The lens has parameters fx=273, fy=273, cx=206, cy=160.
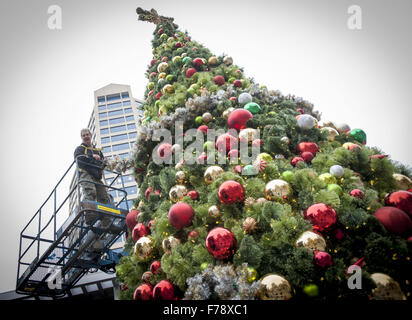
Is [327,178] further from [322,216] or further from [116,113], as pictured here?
[116,113]

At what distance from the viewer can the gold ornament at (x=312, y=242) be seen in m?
2.28

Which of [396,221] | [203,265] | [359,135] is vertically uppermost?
[359,135]

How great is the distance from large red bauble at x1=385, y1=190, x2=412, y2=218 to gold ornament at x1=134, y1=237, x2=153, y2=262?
2.58m

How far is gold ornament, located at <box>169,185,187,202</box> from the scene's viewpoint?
3443 millimetres

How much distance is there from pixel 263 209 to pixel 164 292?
127 centimetres

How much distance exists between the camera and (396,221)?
7.66ft

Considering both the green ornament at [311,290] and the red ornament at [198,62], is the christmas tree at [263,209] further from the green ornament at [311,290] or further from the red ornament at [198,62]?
the red ornament at [198,62]

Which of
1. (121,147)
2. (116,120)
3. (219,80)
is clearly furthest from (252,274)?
(116,120)

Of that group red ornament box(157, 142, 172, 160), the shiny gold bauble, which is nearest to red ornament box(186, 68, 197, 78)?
red ornament box(157, 142, 172, 160)

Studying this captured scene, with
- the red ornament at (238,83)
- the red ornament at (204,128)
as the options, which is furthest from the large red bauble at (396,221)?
the red ornament at (238,83)

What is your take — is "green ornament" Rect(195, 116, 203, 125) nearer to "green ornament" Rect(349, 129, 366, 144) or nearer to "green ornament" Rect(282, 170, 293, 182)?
"green ornament" Rect(282, 170, 293, 182)
